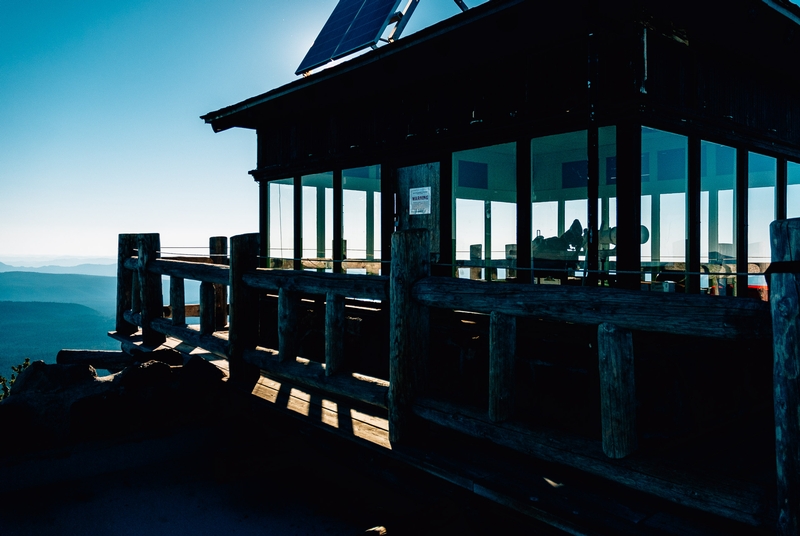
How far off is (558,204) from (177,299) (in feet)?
19.8

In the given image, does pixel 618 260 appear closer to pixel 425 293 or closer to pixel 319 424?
pixel 425 293

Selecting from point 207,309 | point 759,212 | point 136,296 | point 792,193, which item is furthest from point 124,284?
point 792,193

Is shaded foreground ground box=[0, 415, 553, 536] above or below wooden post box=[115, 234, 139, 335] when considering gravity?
below

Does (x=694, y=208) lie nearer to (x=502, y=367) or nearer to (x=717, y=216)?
(x=717, y=216)

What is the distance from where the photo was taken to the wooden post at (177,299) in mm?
9395

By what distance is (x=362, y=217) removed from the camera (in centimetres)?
1090

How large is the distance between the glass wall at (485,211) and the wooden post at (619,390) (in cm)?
438

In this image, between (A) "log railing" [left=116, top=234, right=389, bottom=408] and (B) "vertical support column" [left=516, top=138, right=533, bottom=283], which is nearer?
(A) "log railing" [left=116, top=234, right=389, bottom=408]

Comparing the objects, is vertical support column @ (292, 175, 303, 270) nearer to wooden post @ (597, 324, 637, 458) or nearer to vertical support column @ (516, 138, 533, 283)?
vertical support column @ (516, 138, 533, 283)

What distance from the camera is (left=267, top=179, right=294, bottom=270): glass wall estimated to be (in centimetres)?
1238

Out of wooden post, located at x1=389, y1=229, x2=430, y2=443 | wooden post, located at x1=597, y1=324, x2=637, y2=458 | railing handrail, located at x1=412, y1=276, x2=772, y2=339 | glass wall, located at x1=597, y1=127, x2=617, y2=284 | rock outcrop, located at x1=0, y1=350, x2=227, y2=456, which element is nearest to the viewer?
railing handrail, located at x1=412, y1=276, x2=772, y2=339

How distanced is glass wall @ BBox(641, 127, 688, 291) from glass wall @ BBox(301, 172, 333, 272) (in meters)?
5.94

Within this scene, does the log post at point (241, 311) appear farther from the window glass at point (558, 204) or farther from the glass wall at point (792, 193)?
the glass wall at point (792, 193)

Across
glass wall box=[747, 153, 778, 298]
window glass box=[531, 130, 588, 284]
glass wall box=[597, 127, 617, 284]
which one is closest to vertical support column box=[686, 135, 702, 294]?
glass wall box=[597, 127, 617, 284]
